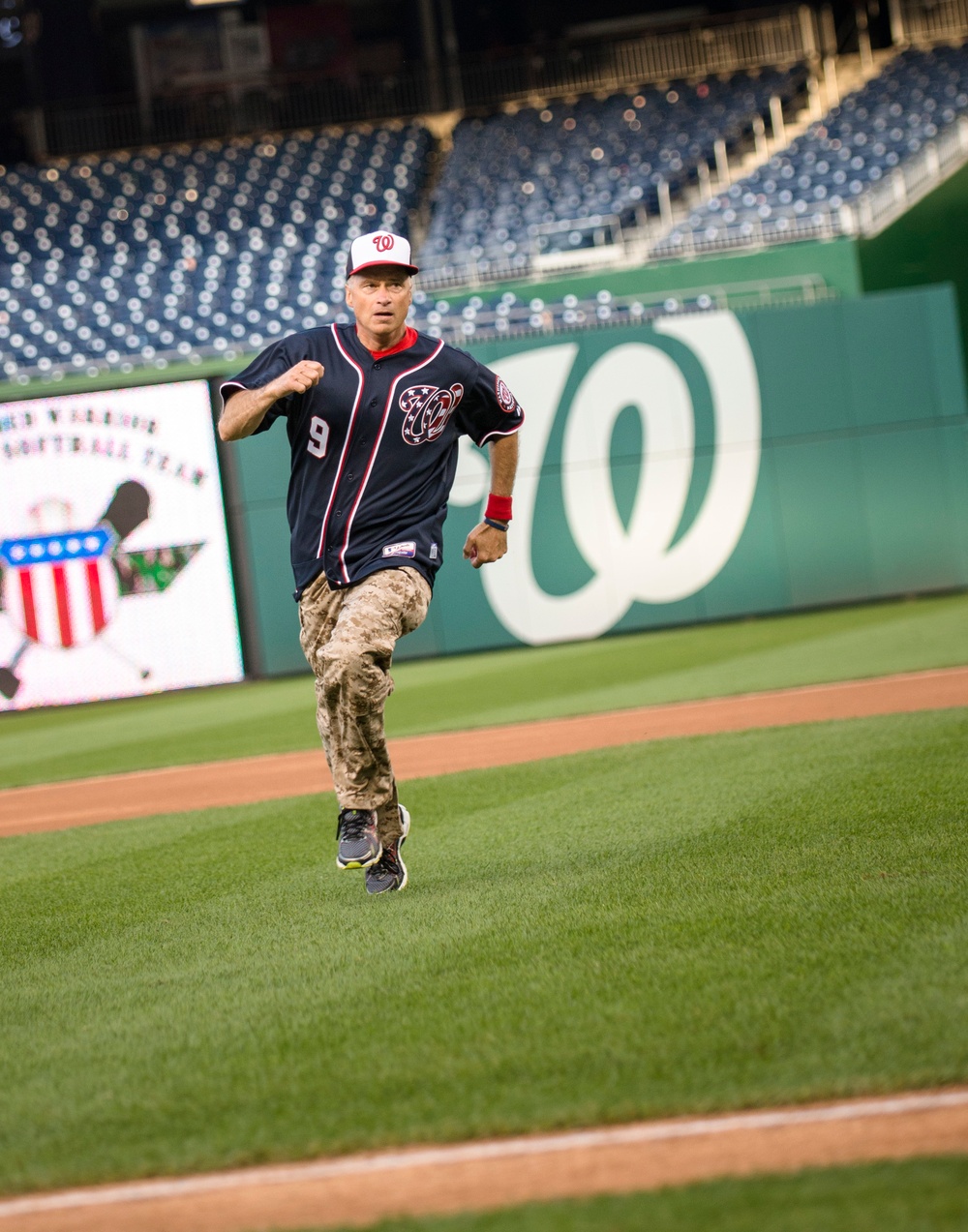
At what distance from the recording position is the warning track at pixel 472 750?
7949 millimetres

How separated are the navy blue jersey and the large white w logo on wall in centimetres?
1292

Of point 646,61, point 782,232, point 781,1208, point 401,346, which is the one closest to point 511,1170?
point 781,1208

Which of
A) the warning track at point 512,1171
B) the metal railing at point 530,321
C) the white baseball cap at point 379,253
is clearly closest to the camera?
the warning track at point 512,1171

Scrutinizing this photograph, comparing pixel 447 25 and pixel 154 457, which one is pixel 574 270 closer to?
pixel 154 457

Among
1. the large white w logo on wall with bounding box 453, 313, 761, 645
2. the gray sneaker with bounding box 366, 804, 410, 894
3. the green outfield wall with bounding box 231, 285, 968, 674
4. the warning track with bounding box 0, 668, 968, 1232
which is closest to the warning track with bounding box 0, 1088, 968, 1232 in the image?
the warning track with bounding box 0, 668, 968, 1232

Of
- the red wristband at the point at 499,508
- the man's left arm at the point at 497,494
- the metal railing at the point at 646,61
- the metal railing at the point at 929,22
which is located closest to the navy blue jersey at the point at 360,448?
the man's left arm at the point at 497,494

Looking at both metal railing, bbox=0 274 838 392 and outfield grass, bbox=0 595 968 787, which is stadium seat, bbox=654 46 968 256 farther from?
outfield grass, bbox=0 595 968 787

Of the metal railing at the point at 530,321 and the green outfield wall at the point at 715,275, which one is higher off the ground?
the green outfield wall at the point at 715,275

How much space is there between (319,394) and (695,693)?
6925 mm

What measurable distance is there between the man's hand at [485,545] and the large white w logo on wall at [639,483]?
498 inches

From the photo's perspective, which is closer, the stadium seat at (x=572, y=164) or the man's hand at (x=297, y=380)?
the man's hand at (x=297, y=380)

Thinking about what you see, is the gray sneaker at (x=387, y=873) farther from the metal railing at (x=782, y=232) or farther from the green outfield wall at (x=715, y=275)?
the metal railing at (x=782, y=232)

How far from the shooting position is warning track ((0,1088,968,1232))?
80.6 inches

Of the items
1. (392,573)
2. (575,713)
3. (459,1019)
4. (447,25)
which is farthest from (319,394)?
(447,25)
